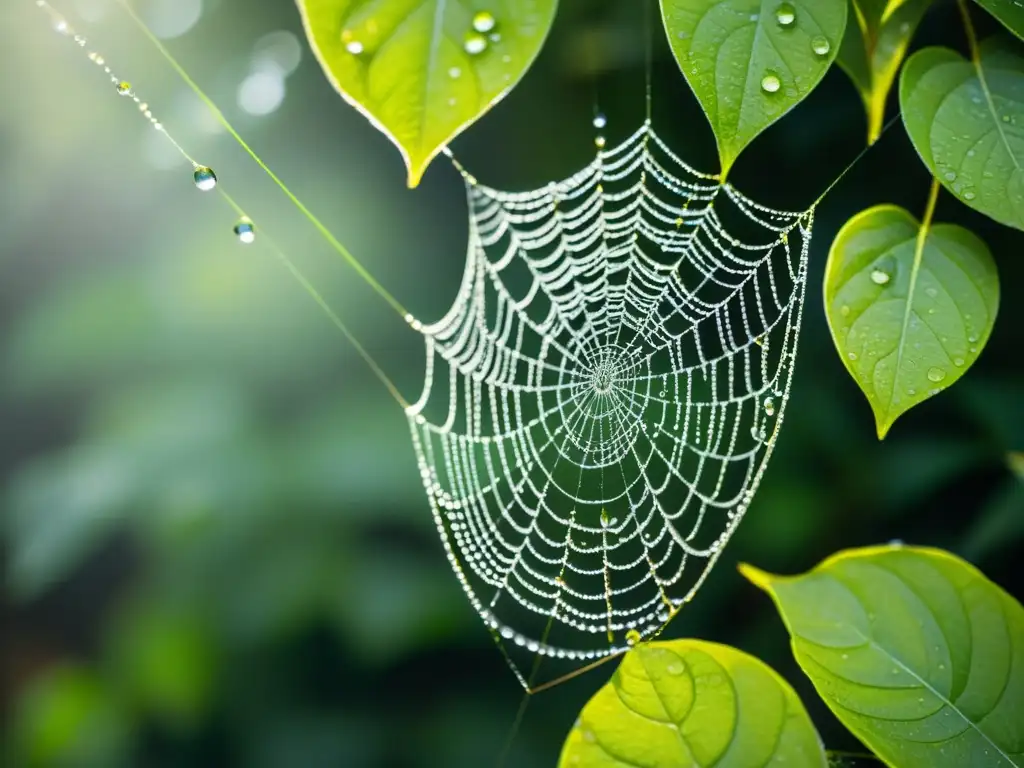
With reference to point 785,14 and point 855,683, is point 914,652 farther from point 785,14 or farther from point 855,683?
point 785,14

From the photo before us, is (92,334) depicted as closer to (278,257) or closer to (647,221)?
(278,257)

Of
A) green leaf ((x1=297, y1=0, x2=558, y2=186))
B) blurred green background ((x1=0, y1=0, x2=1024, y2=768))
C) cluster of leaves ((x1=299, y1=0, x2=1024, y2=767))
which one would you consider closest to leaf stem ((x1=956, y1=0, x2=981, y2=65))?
cluster of leaves ((x1=299, y1=0, x2=1024, y2=767))

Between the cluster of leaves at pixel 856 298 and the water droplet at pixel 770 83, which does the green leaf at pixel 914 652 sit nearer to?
the cluster of leaves at pixel 856 298

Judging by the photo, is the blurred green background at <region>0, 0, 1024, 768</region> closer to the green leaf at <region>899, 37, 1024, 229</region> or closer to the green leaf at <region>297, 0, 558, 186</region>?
the green leaf at <region>899, 37, 1024, 229</region>

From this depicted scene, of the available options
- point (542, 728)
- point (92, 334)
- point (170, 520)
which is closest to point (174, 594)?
point (170, 520)

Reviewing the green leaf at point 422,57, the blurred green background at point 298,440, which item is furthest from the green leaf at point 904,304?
the green leaf at point 422,57
